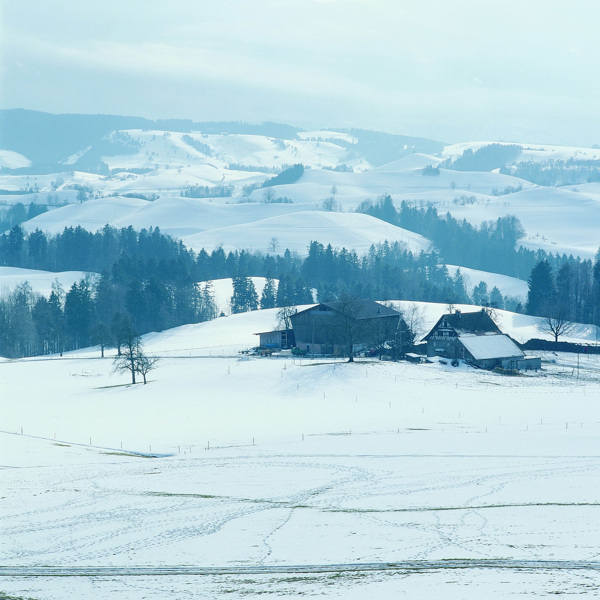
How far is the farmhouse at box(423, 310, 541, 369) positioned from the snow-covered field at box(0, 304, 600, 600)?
800 cm

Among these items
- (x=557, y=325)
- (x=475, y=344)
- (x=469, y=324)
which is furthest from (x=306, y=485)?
(x=557, y=325)

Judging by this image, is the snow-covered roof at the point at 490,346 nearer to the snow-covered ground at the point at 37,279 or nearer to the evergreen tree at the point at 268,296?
the evergreen tree at the point at 268,296

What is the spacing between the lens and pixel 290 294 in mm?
124438

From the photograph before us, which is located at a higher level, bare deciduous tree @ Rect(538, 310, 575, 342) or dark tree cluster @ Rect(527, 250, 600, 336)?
dark tree cluster @ Rect(527, 250, 600, 336)

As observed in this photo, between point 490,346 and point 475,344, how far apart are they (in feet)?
5.57

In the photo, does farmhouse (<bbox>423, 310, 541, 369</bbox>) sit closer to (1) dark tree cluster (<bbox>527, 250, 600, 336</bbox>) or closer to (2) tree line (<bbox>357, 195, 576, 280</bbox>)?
(1) dark tree cluster (<bbox>527, 250, 600, 336</bbox>)

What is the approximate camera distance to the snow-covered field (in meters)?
22.1

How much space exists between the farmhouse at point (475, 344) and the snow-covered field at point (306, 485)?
315 inches

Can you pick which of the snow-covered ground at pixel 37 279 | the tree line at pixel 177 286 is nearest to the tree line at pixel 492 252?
the tree line at pixel 177 286

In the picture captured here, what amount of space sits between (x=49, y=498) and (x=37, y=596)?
32.3 ft

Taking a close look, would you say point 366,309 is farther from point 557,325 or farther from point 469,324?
point 557,325

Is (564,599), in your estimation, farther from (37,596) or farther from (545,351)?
(545,351)

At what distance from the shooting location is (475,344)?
72438mm

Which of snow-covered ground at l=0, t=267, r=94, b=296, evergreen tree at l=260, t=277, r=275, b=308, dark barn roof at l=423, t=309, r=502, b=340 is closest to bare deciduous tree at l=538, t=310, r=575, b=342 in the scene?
dark barn roof at l=423, t=309, r=502, b=340
